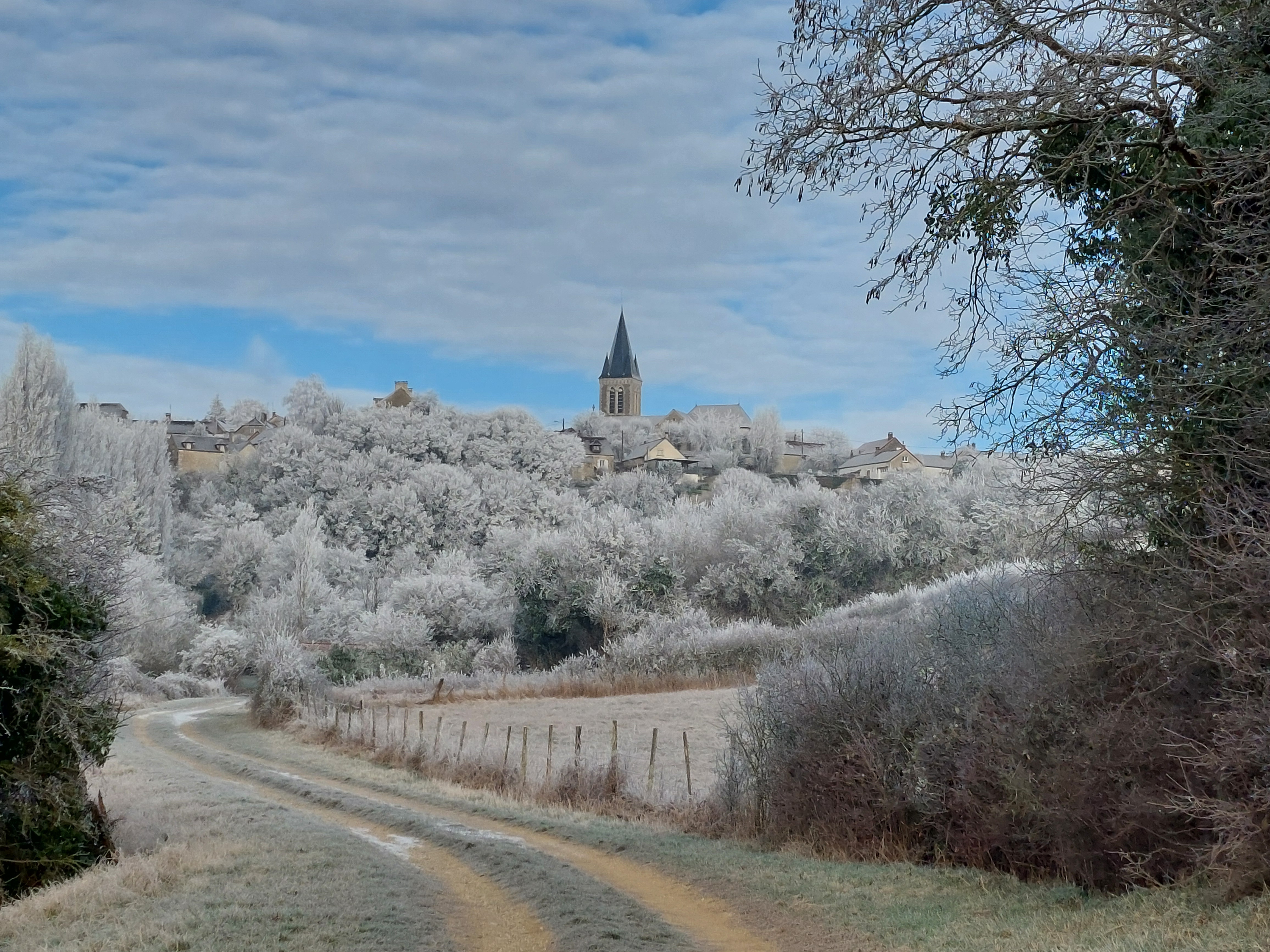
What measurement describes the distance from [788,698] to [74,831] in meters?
7.99

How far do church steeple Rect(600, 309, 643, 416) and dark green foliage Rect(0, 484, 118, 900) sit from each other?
13040 centimetres

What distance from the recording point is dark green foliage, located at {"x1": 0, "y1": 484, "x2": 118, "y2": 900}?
1060 centimetres

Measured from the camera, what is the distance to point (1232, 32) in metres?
7.78

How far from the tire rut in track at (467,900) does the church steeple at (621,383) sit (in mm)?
128431

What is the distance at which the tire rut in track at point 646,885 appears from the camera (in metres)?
8.34

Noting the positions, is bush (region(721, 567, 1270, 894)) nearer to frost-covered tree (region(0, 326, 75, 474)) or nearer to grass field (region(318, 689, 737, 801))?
grass field (region(318, 689, 737, 801))

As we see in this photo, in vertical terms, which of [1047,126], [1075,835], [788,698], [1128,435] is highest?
[1047,126]

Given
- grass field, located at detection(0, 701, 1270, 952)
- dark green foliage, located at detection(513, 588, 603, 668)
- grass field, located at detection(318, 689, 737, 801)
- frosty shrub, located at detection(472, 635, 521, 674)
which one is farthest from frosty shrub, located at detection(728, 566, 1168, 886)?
frosty shrub, located at detection(472, 635, 521, 674)

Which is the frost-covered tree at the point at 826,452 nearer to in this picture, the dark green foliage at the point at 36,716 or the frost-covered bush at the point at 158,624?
the frost-covered bush at the point at 158,624

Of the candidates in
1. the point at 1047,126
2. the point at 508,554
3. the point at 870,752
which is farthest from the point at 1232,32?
the point at 508,554

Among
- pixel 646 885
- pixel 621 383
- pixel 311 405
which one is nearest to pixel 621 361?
pixel 621 383

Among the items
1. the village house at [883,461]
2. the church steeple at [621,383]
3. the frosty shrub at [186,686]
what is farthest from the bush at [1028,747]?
the church steeple at [621,383]

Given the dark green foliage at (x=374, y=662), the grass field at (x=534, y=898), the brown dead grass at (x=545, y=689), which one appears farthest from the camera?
the dark green foliage at (x=374, y=662)

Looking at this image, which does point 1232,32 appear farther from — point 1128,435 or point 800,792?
point 800,792
